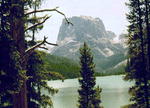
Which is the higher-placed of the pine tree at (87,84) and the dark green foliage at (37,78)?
the dark green foliage at (37,78)

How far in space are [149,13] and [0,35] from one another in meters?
18.4

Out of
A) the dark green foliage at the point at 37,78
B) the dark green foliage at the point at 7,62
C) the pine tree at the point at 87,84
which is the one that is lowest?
the pine tree at the point at 87,84

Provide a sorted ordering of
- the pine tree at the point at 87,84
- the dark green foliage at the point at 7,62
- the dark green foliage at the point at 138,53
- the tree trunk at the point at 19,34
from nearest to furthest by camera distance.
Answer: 1. the tree trunk at the point at 19,34
2. the dark green foliage at the point at 7,62
3. the dark green foliage at the point at 138,53
4. the pine tree at the point at 87,84

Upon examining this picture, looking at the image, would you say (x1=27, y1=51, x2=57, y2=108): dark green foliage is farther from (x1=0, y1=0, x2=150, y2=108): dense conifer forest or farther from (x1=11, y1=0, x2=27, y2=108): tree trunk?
(x1=11, y1=0, x2=27, y2=108): tree trunk

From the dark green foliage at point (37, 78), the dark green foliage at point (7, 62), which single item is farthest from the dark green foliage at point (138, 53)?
the dark green foliage at point (7, 62)

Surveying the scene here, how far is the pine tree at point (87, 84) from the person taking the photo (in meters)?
44.4

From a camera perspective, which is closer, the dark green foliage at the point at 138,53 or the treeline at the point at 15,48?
the treeline at the point at 15,48

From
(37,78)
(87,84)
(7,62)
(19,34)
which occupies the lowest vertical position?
(87,84)

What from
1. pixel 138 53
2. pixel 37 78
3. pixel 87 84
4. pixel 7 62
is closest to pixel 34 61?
pixel 37 78

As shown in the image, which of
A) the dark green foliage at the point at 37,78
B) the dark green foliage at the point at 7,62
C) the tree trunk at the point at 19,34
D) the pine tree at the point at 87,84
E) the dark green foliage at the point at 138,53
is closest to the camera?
the tree trunk at the point at 19,34

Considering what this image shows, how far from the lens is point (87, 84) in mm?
44812

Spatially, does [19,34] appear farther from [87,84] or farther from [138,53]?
[87,84]

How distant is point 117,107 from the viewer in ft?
268

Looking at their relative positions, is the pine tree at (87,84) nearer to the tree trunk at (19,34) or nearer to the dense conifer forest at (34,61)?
the dense conifer forest at (34,61)
